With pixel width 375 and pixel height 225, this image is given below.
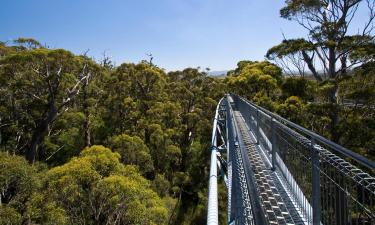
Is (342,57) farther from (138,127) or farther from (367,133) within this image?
(138,127)

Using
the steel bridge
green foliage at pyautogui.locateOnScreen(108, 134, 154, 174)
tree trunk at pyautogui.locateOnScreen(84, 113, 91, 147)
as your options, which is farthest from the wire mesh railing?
tree trunk at pyautogui.locateOnScreen(84, 113, 91, 147)

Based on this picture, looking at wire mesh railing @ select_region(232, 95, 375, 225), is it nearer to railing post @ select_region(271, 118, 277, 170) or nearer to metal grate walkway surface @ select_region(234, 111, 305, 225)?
metal grate walkway surface @ select_region(234, 111, 305, 225)

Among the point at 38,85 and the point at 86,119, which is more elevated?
the point at 38,85

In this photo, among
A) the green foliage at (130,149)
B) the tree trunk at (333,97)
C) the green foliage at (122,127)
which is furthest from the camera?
the green foliage at (130,149)

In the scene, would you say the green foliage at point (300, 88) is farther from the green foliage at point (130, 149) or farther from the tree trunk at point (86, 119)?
the tree trunk at point (86, 119)

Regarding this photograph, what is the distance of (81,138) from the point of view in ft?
70.9

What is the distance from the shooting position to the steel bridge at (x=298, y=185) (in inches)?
88.5

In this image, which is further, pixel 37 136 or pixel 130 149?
pixel 37 136

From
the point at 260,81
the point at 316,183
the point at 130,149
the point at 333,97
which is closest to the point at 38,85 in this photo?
the point at 130,149

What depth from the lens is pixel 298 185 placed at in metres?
4.10

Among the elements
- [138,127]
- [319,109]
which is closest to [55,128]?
[138,127]

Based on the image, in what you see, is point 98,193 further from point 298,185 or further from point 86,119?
point 86,119

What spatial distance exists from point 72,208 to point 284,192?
8112mm

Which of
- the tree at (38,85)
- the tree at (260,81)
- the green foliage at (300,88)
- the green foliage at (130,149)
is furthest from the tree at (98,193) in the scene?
the tree at (260,81)
